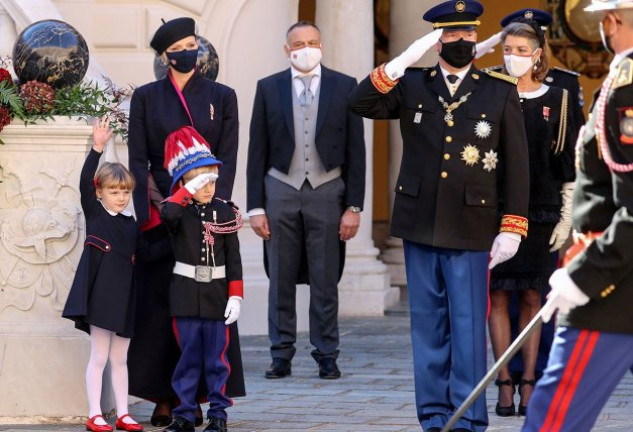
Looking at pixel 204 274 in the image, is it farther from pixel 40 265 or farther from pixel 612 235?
pixel 612 235

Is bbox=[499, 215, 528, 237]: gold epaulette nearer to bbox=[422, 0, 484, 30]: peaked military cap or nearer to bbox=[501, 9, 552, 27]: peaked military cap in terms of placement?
bbox=[422, 0, 484, 30]: peaked military cap

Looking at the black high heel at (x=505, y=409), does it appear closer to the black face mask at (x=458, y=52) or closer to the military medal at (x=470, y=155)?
the military medal at (x=470, y=155)

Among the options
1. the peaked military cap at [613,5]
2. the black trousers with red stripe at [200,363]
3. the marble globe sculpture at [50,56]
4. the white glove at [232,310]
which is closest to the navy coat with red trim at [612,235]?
the peaked military cap at [613,5]

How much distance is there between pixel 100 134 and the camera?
7465 mm

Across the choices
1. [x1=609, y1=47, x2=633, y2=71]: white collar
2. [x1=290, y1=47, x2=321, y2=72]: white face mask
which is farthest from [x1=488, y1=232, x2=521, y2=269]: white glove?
[x1=290, y1=47, x2=321, y2=72]: white face mask

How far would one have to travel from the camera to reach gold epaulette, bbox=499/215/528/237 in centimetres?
677

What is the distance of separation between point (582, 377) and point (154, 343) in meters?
3.07

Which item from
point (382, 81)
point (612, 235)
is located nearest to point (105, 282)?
point (382, 81)

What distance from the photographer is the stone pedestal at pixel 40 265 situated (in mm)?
7648

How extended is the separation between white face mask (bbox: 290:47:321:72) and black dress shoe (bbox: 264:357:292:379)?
1.66 meters

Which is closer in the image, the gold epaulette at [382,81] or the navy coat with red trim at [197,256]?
the gold epaulette at [382,81]

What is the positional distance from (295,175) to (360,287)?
367cm

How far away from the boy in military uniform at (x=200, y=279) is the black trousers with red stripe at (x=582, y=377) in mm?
2501

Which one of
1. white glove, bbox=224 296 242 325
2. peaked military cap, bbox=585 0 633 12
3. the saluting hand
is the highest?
peaked military cap, bbox=585 0 633 12
